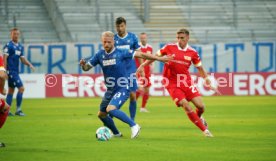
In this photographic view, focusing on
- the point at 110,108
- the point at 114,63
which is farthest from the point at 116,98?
the point at 114,63

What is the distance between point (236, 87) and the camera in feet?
114

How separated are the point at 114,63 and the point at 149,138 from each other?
174 centimetres

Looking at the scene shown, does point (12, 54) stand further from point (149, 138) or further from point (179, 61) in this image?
point (149, 138)

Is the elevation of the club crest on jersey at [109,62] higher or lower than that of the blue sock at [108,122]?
higher

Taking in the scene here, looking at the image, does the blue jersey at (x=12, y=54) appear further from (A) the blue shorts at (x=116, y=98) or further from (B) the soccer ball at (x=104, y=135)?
(B) the soccer ball at (x=104, y=135)

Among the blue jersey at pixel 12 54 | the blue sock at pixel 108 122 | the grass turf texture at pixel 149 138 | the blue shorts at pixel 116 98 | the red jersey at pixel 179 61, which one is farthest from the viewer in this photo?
the blue jersey at pixel 12 54

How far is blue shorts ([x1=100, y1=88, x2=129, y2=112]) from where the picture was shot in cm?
1455

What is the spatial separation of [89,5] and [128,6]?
246 centimetres

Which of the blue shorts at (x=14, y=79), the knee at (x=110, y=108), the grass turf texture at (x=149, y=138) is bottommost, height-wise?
the grass turf texture at (x=149, y=138)

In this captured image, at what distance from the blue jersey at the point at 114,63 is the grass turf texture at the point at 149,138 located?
1.21 m

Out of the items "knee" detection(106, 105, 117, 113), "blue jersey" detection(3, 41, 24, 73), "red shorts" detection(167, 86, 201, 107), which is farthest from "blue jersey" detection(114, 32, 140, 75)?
"blue jersey" detection(3, 41, 24, 73)

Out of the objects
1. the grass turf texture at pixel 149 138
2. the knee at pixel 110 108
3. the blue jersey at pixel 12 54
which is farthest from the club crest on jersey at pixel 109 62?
the blue jersey at pixel 12 54

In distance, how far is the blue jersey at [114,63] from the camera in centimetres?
1472

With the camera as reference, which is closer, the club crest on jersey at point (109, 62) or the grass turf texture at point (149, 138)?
the grass turf texture at point (149, 138)
